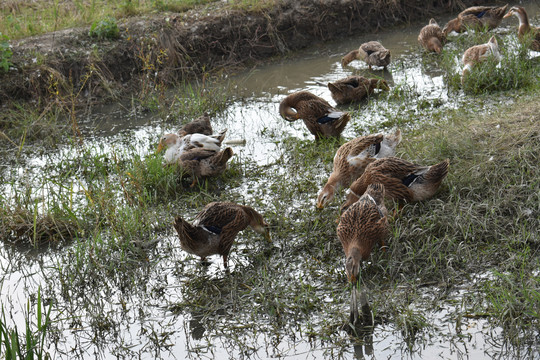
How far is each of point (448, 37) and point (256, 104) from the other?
4.07 metres

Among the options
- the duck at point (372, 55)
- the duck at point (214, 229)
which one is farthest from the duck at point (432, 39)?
the duck at point (214, 229)

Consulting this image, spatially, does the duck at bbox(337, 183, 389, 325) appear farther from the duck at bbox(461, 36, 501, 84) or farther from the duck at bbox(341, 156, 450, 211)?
the duck at bbox(461, 36, 501, 84)

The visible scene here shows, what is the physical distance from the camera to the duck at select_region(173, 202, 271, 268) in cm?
481

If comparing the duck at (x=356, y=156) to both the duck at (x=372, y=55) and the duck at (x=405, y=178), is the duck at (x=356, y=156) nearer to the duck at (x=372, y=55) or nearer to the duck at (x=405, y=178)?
the duck at (x=405, y=178)

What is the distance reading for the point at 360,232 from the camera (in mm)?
4539

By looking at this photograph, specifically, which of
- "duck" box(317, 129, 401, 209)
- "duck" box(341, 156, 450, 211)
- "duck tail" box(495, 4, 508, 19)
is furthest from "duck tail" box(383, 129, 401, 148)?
"duck tail" box(495, 4, 508, 19)

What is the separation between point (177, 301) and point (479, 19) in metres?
8.26

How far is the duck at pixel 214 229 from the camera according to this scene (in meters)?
4.81

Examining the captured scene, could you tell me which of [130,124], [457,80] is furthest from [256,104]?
[457,80]

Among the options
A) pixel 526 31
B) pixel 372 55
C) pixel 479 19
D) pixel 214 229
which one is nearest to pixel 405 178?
pixel 214 229

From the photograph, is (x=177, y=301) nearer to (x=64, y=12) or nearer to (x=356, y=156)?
(x=356, y=156)

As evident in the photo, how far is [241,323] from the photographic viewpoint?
4227mm

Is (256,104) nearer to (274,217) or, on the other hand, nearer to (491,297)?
(274,217)

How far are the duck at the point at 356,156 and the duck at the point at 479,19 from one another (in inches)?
210
